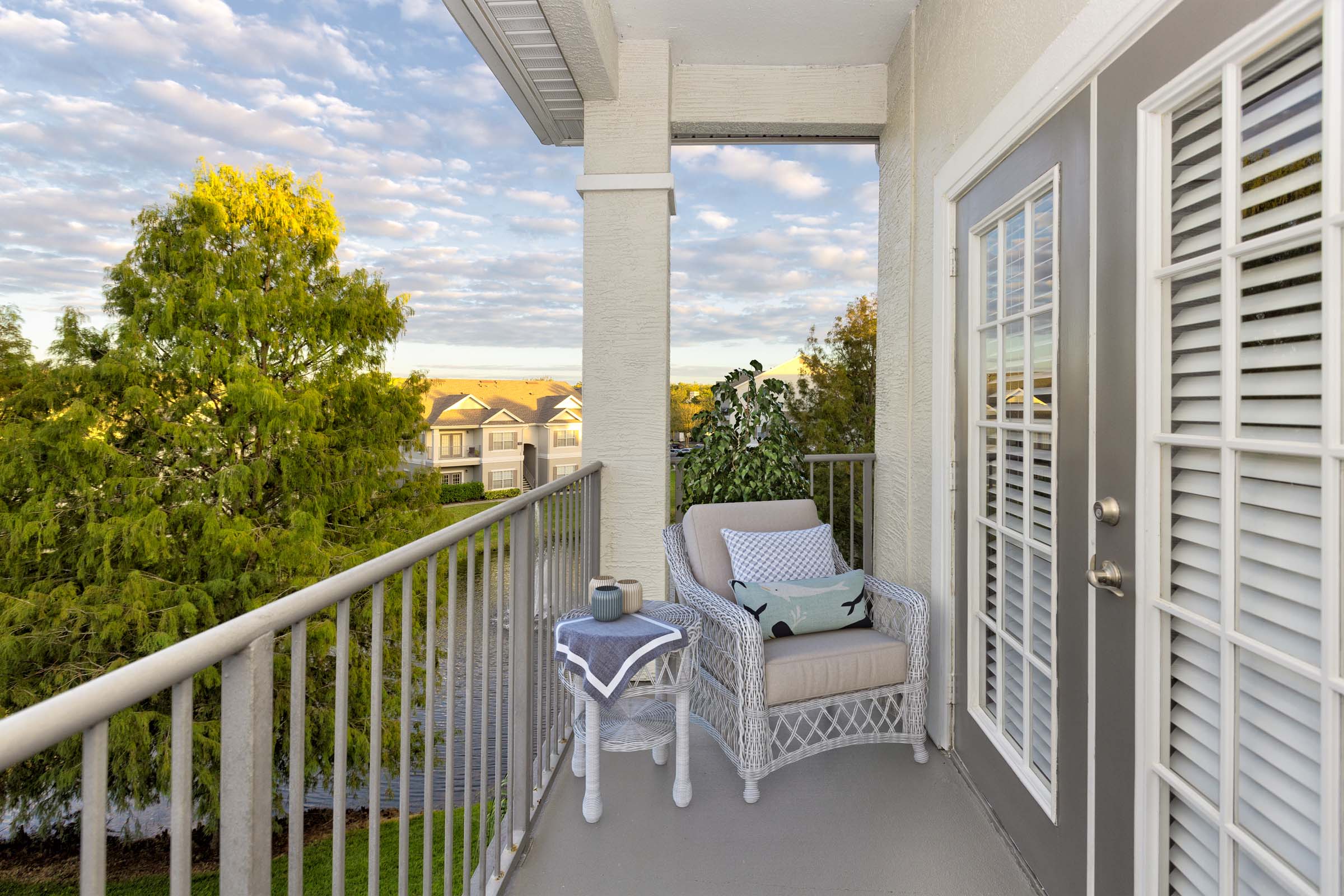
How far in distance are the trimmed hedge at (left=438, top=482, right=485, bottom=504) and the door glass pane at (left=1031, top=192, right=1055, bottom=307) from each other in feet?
40.4

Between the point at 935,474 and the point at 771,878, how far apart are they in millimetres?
1400

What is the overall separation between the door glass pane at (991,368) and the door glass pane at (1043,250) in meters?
0.29

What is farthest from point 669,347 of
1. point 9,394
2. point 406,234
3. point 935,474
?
point 406,234

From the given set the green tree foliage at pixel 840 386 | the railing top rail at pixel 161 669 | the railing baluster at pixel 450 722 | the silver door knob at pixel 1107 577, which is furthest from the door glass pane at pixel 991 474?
the green tree foliage at pixel 840 386

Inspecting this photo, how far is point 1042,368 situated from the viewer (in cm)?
181

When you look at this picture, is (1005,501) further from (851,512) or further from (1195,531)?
(851,512)

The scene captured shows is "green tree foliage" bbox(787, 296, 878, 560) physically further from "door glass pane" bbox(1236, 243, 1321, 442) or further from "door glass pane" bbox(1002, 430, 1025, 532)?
"door glass pane" bbox(1236, 243, 1321, 442)

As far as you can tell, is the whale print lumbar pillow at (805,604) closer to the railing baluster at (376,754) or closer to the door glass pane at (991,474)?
the door glass pane at (991,474)

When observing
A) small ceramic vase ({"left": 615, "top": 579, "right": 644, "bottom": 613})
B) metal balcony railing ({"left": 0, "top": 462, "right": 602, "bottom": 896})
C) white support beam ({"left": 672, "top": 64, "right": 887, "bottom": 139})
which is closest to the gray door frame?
small ceramic vase ({"left": 615, "top": 579, "right": 644, "bottom": 613})

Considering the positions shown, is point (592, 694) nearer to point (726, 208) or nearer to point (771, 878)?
point (771, 878)

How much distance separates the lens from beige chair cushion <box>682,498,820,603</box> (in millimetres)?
2754

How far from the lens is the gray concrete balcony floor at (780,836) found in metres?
1.85

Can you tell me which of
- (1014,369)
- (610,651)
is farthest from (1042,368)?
(610,651)

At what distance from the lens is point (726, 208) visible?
8672 mm
